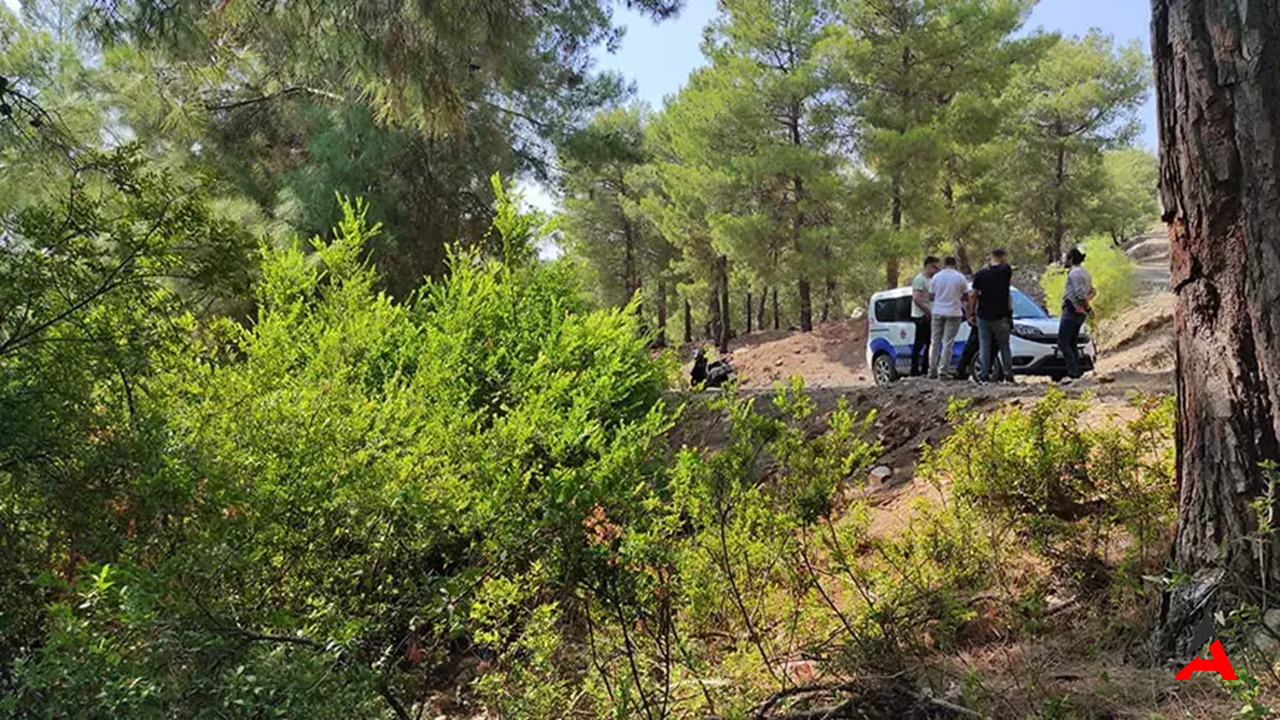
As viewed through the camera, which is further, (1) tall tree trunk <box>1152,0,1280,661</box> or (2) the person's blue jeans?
(2) the person's blue jeans

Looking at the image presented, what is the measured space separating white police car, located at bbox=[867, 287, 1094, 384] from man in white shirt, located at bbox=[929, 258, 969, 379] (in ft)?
4.13

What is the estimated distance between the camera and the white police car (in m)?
9.71

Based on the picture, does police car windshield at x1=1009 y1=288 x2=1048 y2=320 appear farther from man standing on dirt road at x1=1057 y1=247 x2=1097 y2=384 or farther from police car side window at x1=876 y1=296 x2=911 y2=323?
man standing on dirt road at x1=1057 y1=247 x2=1097 y2=384

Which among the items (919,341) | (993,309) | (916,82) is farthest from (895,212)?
(993,309)

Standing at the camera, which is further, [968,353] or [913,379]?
[968,353]

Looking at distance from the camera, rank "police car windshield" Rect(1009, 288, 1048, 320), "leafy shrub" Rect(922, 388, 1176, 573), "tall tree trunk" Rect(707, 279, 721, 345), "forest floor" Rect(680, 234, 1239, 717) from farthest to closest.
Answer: "tall tree trunk" Rect(707, 279, 721, 345), "police car windshield" Rect(1009, 288, 1048, 320), "leafy shrub" Rect(922, 388, 1176, 573), "forest floor" Rect(680, 234, 1239, 717)

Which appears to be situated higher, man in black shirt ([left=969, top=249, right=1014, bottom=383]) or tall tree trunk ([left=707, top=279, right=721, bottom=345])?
tall tree trunk ([left=707, top=279, right=721, bottom=345])

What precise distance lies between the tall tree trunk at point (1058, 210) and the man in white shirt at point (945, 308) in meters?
22.6

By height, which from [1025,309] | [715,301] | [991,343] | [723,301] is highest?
[715,301]

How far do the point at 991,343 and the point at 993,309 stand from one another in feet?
1.44

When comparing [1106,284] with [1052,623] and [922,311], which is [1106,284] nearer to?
[922,311]

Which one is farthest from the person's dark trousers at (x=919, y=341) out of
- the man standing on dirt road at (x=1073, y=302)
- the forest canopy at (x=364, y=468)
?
the forest canopy at (x=364, y=468)

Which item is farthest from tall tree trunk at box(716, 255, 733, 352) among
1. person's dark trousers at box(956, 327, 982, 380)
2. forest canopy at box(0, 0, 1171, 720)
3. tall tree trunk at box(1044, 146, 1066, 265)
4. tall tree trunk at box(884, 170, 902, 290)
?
forest canopy at box(0, 0, 1171, 720)

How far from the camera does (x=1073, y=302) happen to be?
711cm
